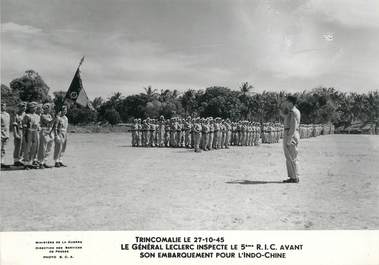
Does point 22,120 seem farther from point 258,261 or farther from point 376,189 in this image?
point 376,189

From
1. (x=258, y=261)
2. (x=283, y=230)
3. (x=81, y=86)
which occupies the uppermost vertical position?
(x=81, y=86)

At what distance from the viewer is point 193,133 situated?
17.0 meters

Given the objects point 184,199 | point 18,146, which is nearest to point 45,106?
point 18,146

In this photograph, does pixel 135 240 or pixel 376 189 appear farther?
pixel 376 189

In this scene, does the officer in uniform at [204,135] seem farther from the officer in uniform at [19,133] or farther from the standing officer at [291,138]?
the standing officer at [291,138]

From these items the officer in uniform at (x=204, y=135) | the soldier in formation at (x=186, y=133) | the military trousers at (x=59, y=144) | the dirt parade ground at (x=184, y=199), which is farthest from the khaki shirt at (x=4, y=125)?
the officer in uniform at (x=204, y=135)

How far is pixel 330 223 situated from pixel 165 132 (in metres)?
13.7

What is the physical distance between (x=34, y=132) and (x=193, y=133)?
7.91 m

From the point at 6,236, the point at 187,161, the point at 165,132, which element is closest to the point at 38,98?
the point at 165,132

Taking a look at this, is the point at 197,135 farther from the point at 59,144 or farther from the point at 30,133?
the point at 30,133

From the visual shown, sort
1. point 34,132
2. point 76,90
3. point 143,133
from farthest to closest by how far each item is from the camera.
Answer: point 143,133 < point 34,132 < point 76,90

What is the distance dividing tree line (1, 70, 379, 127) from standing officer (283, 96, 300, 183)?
33.3 m

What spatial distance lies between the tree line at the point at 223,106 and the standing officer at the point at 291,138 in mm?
33274

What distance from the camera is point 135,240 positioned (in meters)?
5.46
